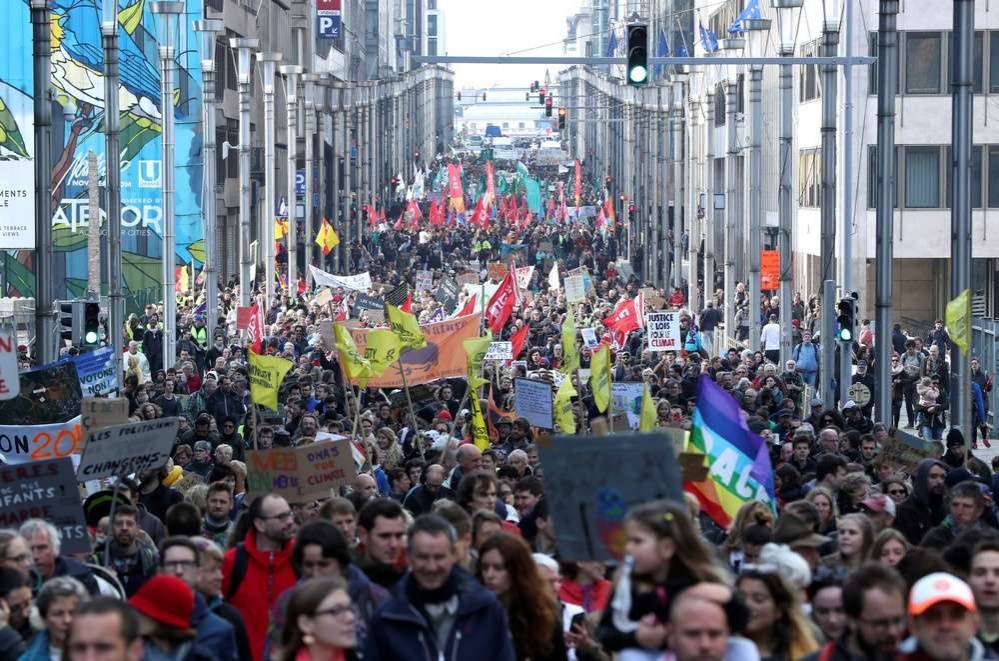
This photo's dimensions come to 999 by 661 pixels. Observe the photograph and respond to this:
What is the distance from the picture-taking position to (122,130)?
6450cm

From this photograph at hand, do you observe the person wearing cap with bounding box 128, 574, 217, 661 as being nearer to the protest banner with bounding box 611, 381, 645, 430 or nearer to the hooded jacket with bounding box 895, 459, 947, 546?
the hooded jacket with bounding box 895, 459, 947, 546

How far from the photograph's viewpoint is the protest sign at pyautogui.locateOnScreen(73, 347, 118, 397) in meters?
21.7

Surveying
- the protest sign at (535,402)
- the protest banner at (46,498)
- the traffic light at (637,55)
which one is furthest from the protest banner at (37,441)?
the traffic light at (637,55)

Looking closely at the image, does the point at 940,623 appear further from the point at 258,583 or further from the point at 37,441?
the point at 37,441

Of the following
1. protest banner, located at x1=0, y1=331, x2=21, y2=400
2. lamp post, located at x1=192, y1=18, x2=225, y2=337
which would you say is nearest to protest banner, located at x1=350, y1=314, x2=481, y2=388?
protest banner, located at x1=0, y1=331, x2=21, y2=400

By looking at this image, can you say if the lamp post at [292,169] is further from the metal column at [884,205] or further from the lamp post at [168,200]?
the metal column at [884,205]

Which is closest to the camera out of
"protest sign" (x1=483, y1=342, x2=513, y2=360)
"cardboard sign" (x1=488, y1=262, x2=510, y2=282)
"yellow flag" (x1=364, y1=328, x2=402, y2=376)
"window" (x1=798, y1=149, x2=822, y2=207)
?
"yellow flag" (x1=364, y1=328, x2=402, y2=376)

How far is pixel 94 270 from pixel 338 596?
102ft

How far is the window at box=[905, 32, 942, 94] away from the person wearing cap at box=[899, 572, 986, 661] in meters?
44.4

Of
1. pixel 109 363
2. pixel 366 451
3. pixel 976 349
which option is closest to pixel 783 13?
pixel 976 349

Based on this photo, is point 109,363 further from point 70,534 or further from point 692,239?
point 692,239

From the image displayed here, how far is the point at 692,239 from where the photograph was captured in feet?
179

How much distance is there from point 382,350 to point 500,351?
22.6 feet

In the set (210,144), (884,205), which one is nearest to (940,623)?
(884,205)
